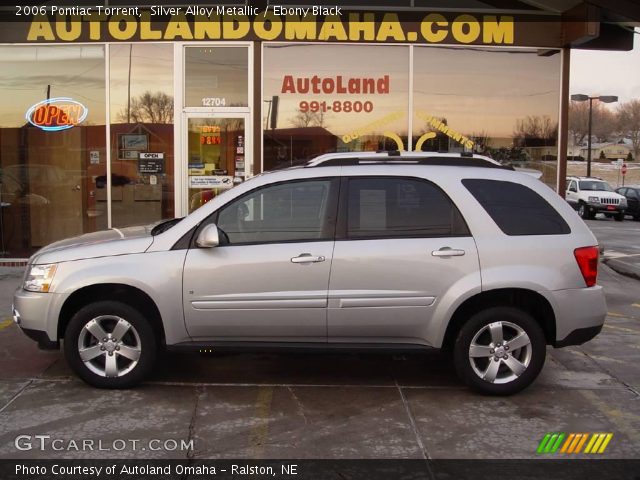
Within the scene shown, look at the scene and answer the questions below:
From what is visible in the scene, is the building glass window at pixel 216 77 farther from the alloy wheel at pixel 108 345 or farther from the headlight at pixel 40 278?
the alloy wheel at pixel 108 345

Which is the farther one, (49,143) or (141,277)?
(49,143)

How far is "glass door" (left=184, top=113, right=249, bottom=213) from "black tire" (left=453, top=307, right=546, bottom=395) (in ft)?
21.8

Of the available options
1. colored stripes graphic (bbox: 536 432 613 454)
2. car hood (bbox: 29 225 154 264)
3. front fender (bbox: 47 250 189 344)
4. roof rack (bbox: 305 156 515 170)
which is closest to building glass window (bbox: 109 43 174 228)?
car hood (bbox: 29 225 154 264)

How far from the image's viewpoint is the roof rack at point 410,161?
518cm

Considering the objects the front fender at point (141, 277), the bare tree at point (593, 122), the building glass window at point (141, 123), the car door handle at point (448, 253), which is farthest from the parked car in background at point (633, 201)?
the bare tree at point (593, 122)

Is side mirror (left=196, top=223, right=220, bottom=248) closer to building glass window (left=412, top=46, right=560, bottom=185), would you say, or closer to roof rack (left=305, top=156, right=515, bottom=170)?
roof rack (left=305, top=156, right=515, bottom=170)

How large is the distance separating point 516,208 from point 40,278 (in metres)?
3.72

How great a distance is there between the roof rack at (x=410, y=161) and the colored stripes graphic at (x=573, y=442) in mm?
2127

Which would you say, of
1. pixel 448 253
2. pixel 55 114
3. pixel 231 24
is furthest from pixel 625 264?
pixel 55 114

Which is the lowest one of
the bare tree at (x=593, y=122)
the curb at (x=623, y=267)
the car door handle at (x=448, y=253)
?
the curb at (x=623, y=267)

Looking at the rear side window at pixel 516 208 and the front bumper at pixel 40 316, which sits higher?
the rear side window at pixel 516 208

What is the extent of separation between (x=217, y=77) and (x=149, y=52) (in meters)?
1.18

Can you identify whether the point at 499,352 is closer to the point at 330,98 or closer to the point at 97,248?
the point at 97,248

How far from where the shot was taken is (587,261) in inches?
193
